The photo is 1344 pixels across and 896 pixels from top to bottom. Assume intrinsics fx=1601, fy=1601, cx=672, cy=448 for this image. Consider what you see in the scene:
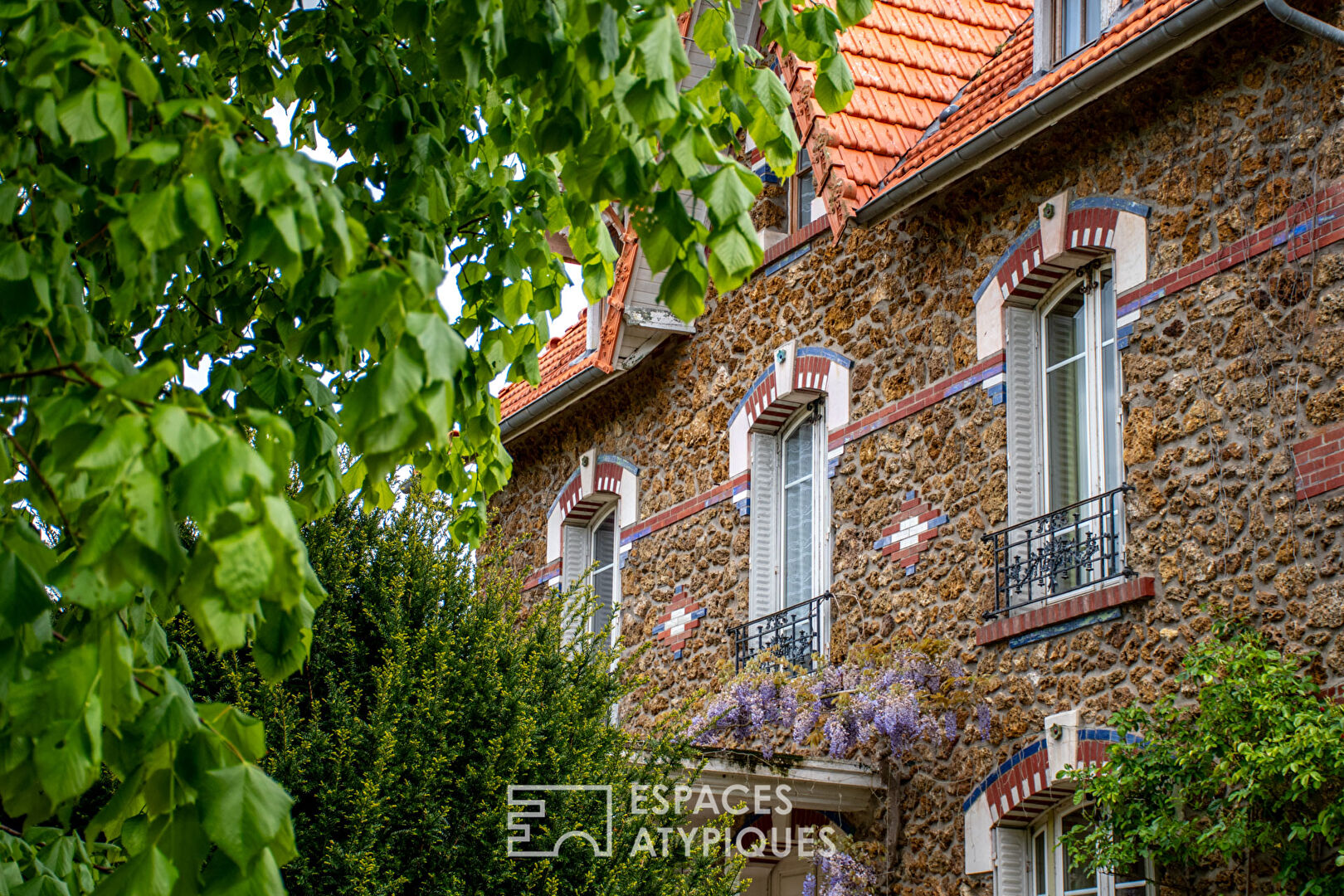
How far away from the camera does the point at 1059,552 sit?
9.64 m

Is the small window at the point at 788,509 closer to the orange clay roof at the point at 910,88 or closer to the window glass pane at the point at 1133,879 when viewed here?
the orange clay roof at the point at 910,88

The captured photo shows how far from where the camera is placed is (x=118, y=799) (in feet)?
10.9

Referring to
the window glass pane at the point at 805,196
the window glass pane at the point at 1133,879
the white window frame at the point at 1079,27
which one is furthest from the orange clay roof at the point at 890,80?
the window glass pane at the point at 1133,879

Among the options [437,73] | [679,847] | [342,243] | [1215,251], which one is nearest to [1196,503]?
[1215,251]

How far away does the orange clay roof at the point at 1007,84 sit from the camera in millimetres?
9492

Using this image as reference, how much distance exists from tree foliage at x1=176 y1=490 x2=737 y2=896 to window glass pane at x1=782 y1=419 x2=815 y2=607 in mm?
3103

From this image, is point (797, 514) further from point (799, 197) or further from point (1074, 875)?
point (1074, 875)

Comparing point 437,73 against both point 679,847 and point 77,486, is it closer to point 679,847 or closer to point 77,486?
point 77,486

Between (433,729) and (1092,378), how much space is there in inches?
181

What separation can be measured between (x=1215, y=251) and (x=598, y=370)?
248 inches

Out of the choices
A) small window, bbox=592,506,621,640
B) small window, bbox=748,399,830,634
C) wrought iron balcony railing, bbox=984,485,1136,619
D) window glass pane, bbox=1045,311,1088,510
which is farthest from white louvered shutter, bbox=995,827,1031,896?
small window, bbox=592,506,621,640

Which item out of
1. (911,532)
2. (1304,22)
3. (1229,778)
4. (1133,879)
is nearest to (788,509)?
(911,532)

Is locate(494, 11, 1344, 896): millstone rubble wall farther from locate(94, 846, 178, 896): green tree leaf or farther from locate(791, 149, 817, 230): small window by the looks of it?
locate(94, 846, 178, 896): green tree leaf

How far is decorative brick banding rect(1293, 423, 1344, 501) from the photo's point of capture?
808 centimetres
